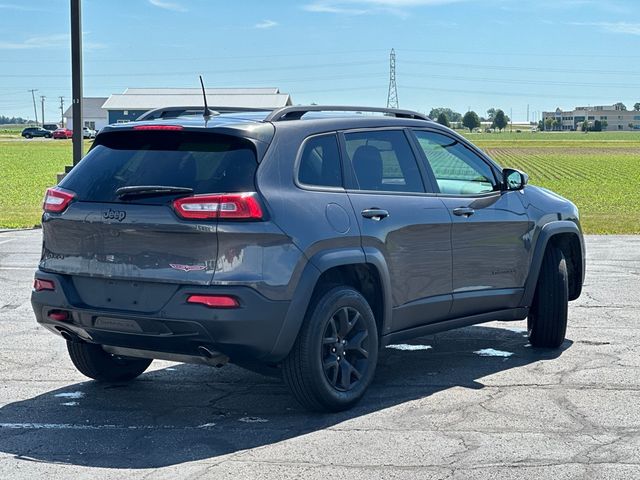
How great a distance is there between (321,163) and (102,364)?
1985 mm

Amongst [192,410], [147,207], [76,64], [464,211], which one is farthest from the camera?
[76,64]

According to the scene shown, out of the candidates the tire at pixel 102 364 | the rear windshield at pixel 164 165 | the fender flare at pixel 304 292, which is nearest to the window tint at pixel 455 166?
the fender flare at pixel 304 292

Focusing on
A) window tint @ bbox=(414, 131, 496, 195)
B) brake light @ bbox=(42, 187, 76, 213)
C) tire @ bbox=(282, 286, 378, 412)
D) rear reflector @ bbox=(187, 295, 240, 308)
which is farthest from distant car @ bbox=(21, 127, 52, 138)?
rear reflector @ bbox=(187, 295, 240, 308)

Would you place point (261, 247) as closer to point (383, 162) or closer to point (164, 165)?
point (164, 165)

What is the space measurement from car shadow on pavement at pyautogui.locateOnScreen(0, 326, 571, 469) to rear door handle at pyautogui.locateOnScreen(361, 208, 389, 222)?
3.70 ft

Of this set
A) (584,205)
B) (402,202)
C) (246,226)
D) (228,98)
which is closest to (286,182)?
(246,226)

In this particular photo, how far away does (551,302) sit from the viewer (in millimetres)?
8391

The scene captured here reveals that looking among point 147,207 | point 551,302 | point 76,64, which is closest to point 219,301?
point 147,207

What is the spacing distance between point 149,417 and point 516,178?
335 centimetres

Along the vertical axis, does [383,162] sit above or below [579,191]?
above

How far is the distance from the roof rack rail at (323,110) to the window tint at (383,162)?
9.7 inches

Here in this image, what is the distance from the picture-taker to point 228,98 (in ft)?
413

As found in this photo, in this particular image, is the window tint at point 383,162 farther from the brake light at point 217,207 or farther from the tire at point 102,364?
the tire at point 102,364

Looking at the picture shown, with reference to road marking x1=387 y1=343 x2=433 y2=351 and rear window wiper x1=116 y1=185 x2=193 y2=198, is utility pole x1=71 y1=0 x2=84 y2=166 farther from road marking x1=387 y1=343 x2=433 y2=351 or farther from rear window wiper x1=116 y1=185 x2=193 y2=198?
rear window wiper x1=116 y1=185 x2=193 y2=198
